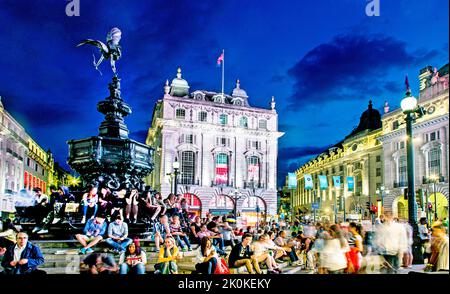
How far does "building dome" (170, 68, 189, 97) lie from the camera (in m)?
55.4

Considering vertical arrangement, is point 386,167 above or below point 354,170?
below

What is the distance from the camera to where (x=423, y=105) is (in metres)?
9.06

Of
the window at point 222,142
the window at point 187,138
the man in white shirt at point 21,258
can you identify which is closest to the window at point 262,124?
the window at point 222,142

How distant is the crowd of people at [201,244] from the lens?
6.24 m

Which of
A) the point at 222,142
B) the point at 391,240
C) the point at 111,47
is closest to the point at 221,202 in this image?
the point at 222,142

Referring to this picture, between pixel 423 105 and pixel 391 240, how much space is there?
3.26m

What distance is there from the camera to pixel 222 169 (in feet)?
170

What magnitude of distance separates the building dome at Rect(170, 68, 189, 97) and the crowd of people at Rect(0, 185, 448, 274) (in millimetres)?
43929

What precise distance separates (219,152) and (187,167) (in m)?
4.58

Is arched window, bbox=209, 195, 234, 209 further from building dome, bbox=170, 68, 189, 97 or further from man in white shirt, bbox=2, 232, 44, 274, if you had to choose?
man in white shirt, bbox=2, 232, 44, 274

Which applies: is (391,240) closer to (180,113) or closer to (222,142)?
(222,142)

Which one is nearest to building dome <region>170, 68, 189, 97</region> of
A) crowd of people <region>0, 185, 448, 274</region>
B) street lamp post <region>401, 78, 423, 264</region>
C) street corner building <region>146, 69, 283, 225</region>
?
street corner building <region>146, 69, 283, 225</region>

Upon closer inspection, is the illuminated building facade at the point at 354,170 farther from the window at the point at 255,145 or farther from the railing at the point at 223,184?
the railing at the point at 223,184

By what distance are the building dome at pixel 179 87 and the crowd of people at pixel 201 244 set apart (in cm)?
4393
